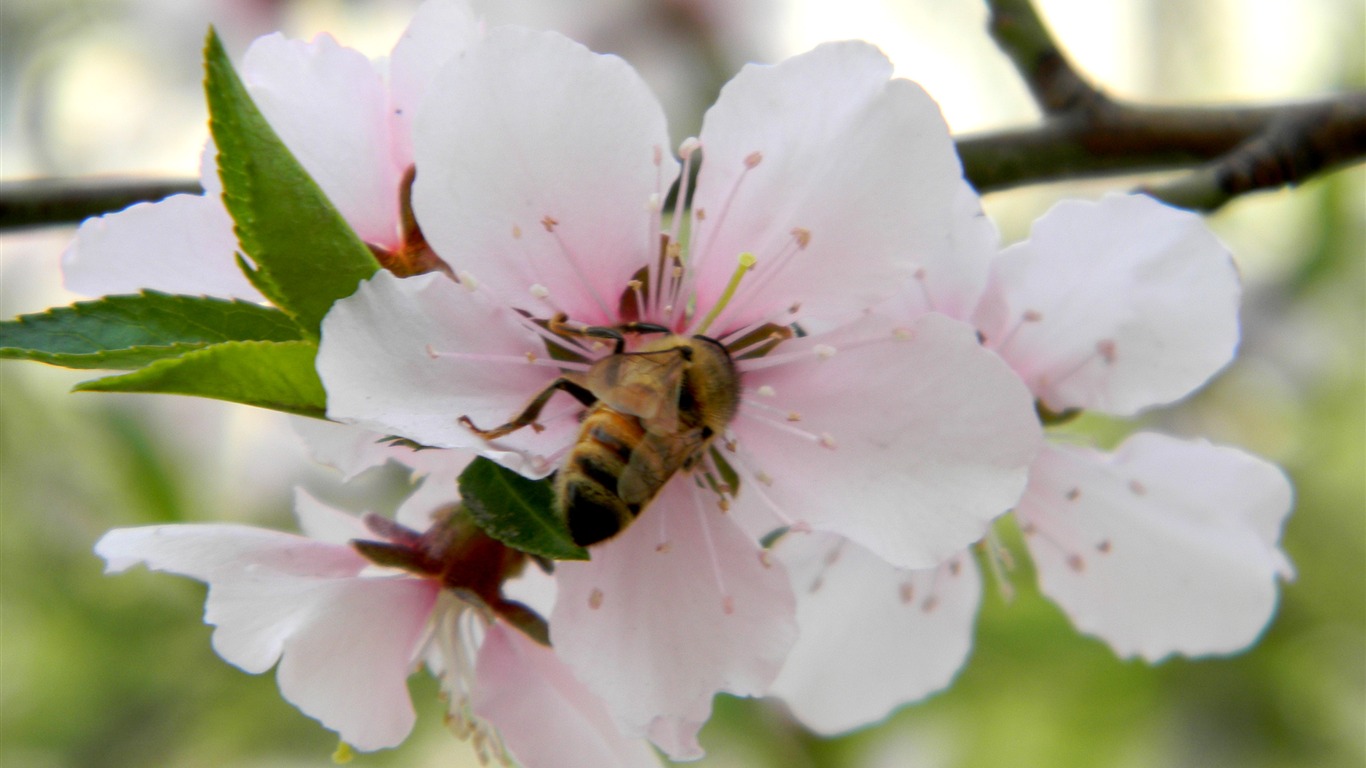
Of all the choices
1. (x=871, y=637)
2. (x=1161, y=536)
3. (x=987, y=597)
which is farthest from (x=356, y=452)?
(x=987, y=597)

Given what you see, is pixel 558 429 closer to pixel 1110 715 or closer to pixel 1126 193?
pixel 1126 193

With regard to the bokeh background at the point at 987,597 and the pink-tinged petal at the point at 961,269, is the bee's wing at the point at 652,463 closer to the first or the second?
the pink-tinged petal at the point at 961,269

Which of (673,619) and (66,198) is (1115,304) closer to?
(673,619)

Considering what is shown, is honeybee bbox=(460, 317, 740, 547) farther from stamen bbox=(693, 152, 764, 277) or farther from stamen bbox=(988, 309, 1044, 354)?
stamen bbox=(988, 309, 1044, 354)

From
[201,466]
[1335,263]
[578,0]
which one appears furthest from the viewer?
[578,0]

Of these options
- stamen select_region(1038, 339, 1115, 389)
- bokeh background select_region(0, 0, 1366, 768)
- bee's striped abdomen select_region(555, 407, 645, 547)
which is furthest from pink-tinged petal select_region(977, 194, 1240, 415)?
bokeh background select_region(0, 0, 1366, 768)

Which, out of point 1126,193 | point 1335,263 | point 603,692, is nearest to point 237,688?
point 603,692
